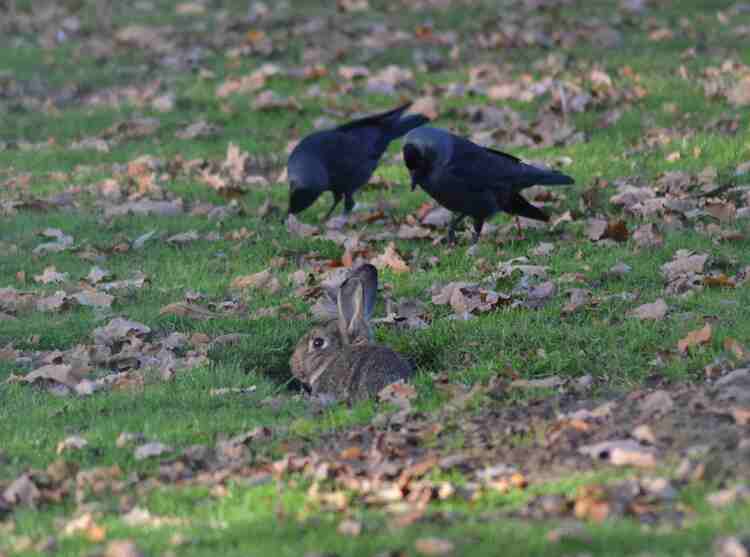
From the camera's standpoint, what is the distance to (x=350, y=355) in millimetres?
8133

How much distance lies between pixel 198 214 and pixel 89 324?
2.94 metres

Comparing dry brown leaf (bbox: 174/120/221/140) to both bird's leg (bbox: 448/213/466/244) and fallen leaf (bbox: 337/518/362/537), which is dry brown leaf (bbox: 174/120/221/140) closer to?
bird's leg (bbox: 448/213/466/244)

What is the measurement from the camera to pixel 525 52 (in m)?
16.6

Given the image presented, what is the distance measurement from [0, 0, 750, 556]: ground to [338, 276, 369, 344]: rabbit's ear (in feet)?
1.10

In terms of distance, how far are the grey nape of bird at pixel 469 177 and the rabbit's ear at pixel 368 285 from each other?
206cm

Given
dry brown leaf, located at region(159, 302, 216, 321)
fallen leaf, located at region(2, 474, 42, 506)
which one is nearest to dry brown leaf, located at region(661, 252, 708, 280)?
dry brown leaf, located at region(159, 302, 216, 321)

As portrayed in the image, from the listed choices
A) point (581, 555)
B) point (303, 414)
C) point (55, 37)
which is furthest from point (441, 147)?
point (55, 37)

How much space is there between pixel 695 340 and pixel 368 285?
1.99 m

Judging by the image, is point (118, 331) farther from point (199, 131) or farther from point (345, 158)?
point (199, 131)

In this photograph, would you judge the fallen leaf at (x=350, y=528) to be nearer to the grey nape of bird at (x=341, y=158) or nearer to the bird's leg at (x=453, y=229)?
the bird's leg at (x=453, y=229)

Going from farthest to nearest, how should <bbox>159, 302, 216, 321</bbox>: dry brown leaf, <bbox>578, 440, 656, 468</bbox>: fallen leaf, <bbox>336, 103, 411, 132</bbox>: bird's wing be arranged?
<bbox>336, 103, 411, 132</bbox>: bird's wing < <bbox>159, 302, 216, 321</bbox>: dry brown leaf < <bbox>578, 440, 656, 468</bbox>: fallen leaf

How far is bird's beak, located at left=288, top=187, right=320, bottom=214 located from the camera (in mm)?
Answer: 11570

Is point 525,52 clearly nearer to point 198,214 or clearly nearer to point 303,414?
point 198,214

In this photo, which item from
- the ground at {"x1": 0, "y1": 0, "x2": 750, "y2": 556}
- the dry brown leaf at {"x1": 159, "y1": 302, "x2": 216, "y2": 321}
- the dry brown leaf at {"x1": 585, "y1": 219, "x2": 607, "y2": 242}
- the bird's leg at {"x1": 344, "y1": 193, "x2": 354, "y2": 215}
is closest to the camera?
the ground at {"x1": 0, "y1": 0, "x2": 750, "y2": 556}
